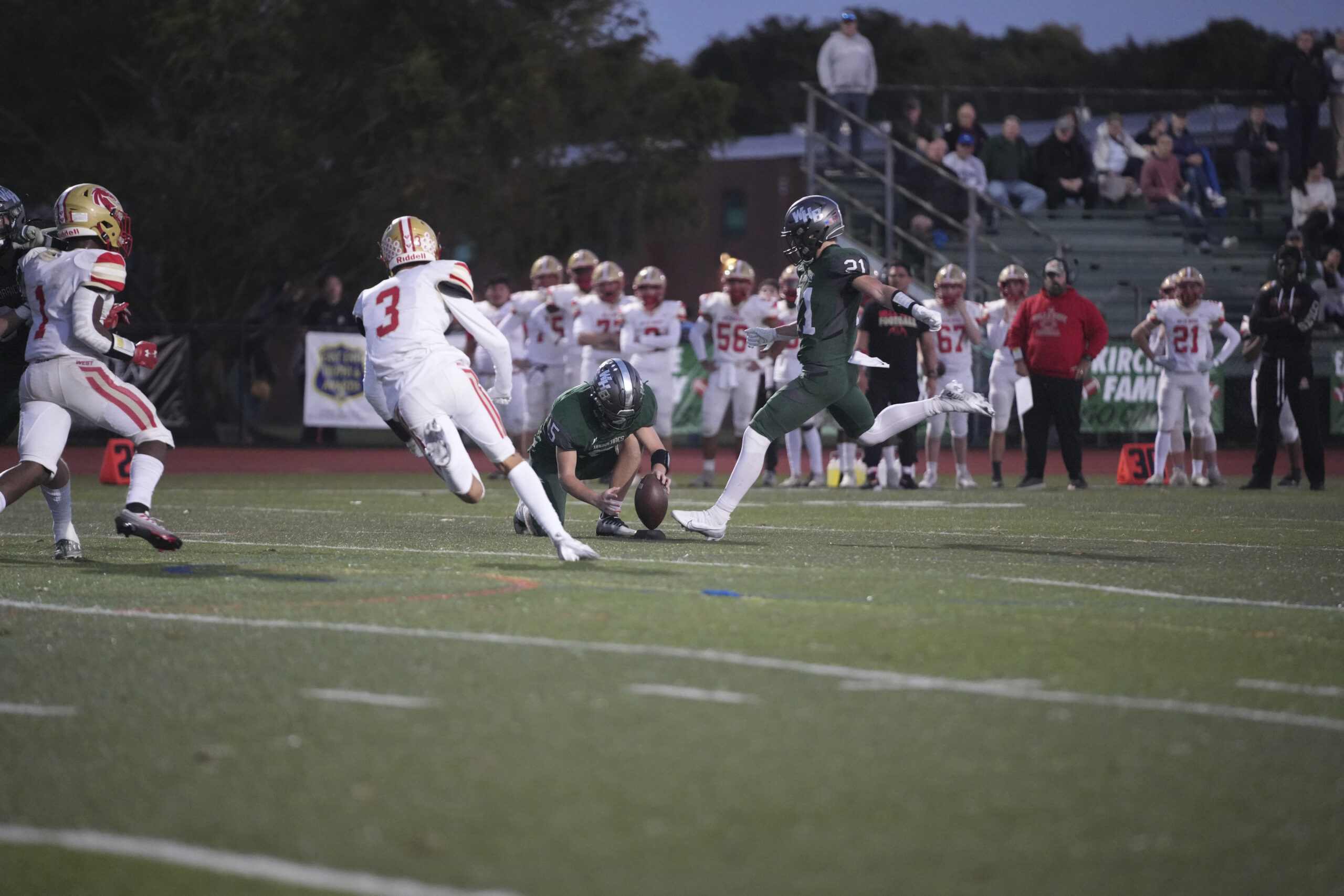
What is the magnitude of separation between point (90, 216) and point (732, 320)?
32.3 ft

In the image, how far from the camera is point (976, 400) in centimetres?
1045

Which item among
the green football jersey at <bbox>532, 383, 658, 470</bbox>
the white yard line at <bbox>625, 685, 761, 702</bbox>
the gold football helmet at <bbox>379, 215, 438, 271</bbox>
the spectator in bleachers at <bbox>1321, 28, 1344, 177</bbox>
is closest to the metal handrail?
the spectator in bleachers at <bbox>1321, 28, 1344, 177</bbox>

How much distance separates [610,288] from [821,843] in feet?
47.4

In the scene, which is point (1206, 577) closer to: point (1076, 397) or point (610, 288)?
point (1076, 397)

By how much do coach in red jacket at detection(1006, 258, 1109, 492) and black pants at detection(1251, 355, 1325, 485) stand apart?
1.69m

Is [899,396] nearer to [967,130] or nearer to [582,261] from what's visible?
[582,261]

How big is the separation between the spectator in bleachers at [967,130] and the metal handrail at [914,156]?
63 centimetres

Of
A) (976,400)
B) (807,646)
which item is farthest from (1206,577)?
(807,646)

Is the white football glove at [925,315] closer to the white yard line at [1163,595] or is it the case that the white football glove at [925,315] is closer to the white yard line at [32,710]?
the white yard line at [1163,595]

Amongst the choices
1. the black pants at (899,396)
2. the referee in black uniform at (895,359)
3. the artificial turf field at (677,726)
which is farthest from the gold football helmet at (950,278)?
the artificial turf field at (677,726)

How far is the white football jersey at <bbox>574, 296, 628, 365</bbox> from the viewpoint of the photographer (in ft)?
58.7

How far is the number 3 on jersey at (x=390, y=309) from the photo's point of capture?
8.75m

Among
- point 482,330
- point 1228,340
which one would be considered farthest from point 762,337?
point 1228,340

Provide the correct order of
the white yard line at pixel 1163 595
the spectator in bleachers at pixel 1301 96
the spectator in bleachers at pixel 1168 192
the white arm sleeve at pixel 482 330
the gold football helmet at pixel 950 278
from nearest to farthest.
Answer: the white yard line at pixel 1163 595
the white arm sleeve at pixel 482 330
the gold football helmet at pixel 950 278
the spectator in bleachers at pixel 1301 96
the spectator in bleachers at pixel 1168 192
